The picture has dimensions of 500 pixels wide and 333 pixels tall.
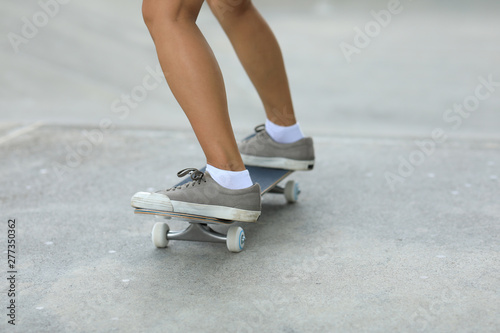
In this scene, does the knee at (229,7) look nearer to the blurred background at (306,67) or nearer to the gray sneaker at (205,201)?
the gray sneaker at (205,201)

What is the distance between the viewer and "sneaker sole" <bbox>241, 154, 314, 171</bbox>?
85.7 inches

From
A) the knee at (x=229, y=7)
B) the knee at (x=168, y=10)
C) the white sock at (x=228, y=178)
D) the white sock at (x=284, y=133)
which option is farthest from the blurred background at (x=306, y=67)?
the knee at (x=168, y=10)

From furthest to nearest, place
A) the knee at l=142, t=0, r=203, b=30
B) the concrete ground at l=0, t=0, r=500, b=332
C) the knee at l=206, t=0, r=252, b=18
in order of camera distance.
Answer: the knee at l=206, t=0, r=252, b=18
the knee at l=142, t=0, r=203, b=30
the concrete ground at l=0, t=0, r=500, b=332

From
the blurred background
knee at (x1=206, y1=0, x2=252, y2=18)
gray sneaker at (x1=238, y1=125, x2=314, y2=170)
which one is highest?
knee at (x1=206, y1=0, x2=252, y2=18)

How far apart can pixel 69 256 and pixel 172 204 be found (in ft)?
1.11

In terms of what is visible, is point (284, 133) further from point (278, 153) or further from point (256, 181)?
point (256, 181)

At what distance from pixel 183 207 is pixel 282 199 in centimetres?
64

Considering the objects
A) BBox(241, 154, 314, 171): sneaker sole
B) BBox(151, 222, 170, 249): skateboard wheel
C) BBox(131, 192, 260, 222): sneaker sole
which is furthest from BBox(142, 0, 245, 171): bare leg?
BBox(241, 154, 314, 171): sneaker sole

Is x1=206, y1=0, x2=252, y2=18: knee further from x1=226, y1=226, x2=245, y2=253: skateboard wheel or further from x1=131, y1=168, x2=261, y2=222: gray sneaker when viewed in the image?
x1=226, y1=226, x2=245, y2=253: skateboard wheel

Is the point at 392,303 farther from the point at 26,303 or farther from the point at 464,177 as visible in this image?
the point at 464,177

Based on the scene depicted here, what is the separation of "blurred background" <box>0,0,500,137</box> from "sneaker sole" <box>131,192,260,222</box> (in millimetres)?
1551

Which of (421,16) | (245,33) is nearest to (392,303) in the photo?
(245,33)

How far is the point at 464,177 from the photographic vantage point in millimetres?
2455

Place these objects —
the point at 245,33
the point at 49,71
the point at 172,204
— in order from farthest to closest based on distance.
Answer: the point at 49,71 < the point at 245,33 < the point at 172,204
